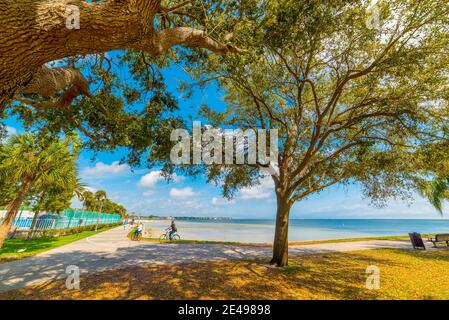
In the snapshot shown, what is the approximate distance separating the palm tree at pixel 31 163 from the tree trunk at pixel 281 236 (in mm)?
12414

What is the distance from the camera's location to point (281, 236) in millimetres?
9695

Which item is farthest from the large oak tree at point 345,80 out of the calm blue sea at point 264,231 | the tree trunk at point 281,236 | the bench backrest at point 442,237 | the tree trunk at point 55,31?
the calm blue sea at point 264,231

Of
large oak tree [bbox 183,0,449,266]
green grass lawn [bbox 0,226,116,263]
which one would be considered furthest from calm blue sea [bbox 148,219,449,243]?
large oak tree [bbox 183,0,449,266]

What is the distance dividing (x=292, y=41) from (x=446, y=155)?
624 cm

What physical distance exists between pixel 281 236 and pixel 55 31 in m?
9.85

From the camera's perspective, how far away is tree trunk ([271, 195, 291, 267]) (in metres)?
9.55

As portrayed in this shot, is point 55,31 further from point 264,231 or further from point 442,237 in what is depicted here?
point 264,231

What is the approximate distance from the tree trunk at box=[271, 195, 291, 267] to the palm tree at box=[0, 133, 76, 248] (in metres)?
12.4

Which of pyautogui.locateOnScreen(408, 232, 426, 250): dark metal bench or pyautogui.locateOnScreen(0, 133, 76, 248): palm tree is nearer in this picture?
pyautogui.locateOnScreen(0, 133, 76, 248): palm tree

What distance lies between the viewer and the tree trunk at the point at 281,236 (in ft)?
31.3

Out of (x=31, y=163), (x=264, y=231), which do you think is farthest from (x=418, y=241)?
(x=264, y=231)

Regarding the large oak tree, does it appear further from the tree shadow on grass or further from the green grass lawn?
the green grass lawn

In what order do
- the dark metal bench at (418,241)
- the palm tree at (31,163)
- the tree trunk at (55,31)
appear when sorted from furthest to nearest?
1. the dark metal bench at (418,241)
2. the palm tree at (31,163)
3. the tree trunk at (55,31)

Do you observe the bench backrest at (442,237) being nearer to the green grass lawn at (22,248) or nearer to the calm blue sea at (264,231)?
the calm blue sea at (264,231)
